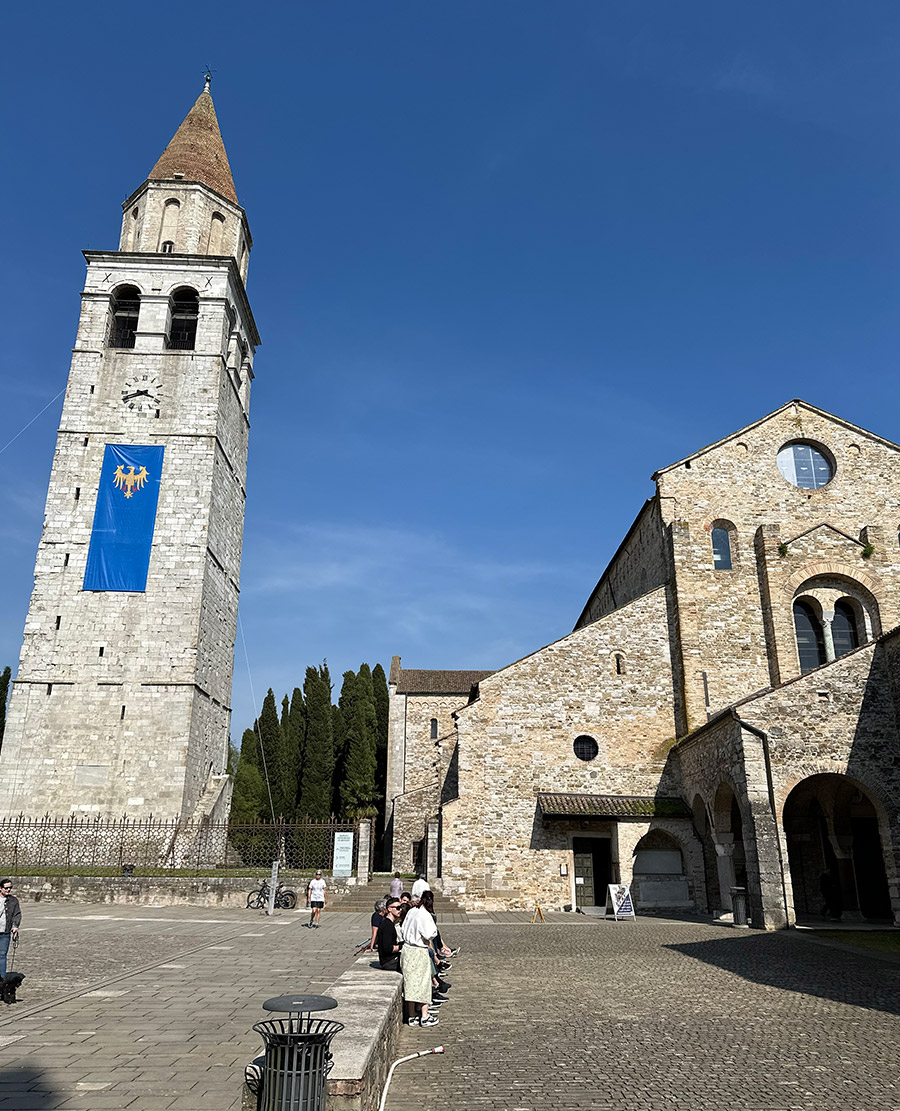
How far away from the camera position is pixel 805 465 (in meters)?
28.6

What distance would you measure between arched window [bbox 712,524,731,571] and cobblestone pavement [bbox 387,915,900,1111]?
15177mm

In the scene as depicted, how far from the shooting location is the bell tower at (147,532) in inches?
1156

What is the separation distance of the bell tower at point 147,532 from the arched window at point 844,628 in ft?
76.5

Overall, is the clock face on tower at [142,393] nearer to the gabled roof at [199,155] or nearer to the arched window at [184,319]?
the arched window at [184,319]

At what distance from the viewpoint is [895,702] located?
19375mm

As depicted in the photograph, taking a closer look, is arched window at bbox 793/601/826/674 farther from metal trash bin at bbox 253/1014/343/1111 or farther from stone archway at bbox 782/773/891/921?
metal trash bin at bbox 253/1014/343/1111

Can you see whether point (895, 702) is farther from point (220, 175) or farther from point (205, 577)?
point (220, 175)

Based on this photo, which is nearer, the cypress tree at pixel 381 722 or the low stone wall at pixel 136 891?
the low stone wall at pixel 136 891

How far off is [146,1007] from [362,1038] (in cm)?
426

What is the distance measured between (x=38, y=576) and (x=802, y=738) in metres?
27.9

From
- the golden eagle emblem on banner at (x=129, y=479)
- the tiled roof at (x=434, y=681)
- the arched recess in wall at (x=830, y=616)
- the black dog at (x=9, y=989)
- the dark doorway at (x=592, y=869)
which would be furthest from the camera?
the tiled roof at (x=434, y=681)

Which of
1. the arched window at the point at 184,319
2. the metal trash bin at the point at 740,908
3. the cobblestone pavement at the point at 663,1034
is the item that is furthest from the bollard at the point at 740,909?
the arched window at the point at 184,319

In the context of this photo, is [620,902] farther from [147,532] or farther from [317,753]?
[317,753]

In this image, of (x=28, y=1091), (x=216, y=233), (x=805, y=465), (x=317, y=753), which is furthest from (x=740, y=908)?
(x=216, y=233)
